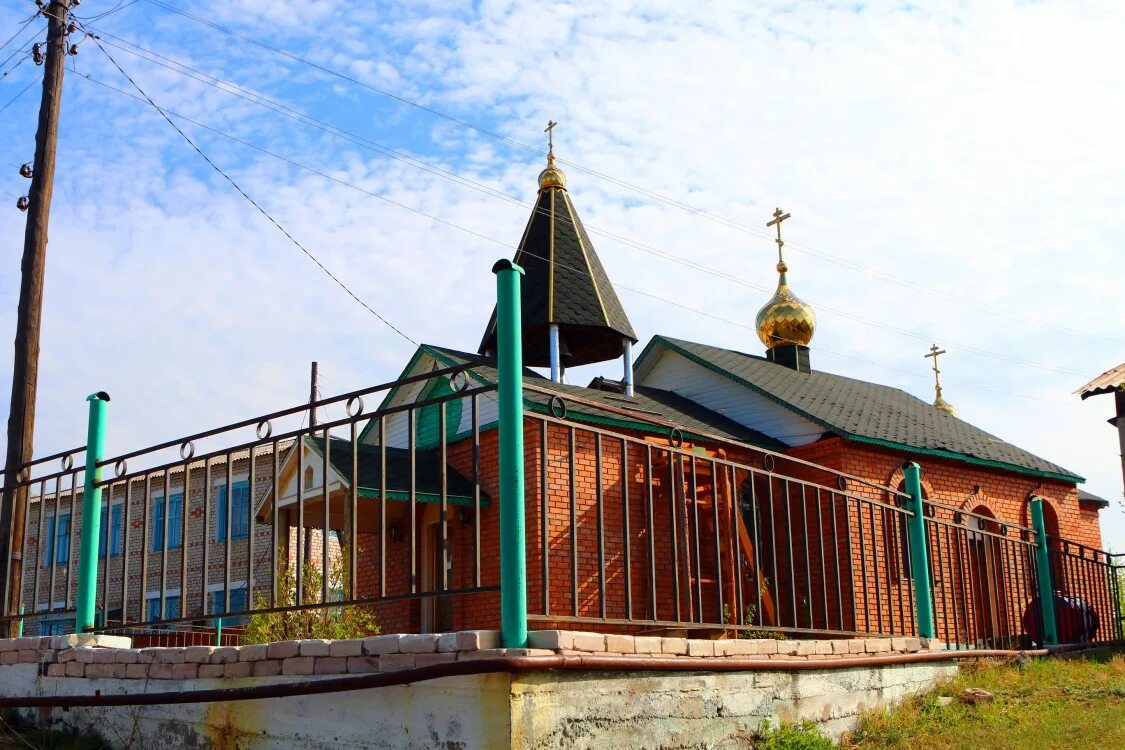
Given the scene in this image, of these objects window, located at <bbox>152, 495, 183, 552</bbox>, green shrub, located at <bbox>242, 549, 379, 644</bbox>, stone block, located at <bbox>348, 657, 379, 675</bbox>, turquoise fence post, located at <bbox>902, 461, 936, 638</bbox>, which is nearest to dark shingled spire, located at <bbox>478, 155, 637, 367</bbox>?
green shrub, located at <bbox>242, 549, 379, 644</bbox>

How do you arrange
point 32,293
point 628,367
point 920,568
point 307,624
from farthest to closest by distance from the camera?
1. point 628,367
2. point 32,293
3. point 920,568
4. point 307,624

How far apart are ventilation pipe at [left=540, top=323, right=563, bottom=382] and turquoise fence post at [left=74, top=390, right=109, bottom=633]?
362 inches

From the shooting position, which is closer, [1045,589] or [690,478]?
[690,478]

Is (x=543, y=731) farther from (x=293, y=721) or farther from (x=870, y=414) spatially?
(x=870, y=414)

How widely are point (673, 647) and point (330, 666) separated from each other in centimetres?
146

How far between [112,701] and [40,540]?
5.67 feet

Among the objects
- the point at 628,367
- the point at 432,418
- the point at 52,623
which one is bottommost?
the point at 52,623

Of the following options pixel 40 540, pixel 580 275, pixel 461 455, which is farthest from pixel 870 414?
pixel 40 540

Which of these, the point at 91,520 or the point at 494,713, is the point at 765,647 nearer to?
the point at 494,713

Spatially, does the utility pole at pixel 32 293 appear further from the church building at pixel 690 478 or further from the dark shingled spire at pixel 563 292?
the dark shingled spire at pixel 563 292

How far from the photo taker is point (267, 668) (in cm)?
475

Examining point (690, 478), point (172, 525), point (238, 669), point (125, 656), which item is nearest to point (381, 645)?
point (238, 669)

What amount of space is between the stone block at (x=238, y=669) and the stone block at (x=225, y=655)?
2 cm

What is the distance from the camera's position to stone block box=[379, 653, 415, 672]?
14.1 ft
